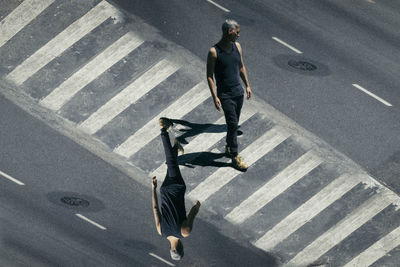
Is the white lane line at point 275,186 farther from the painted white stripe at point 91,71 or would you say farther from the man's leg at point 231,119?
the painted white stripe at point 91,71

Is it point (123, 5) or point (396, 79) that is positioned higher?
point (123, 5)

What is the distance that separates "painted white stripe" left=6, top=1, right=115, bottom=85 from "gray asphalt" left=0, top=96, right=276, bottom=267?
3.31 feet

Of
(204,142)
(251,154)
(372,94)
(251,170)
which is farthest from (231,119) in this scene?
(372,94)

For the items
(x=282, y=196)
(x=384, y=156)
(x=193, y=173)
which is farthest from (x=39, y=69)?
(x=384, y=156)

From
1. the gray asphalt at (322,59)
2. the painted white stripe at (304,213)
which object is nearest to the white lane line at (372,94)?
the gray asphalt at (322,59)

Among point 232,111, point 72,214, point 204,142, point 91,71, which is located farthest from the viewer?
point 91,71

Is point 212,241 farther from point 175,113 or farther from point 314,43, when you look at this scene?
point 314,43

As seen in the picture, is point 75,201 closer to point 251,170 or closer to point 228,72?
point 251,170


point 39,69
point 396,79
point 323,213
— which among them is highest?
point 39,69

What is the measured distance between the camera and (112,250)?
106ft

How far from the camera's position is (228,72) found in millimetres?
24344

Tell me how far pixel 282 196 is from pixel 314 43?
4461mm

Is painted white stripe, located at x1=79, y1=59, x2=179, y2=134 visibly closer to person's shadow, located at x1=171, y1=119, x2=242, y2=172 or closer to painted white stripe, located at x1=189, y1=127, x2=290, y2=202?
person's shadow, located at x1=171, y1=119, x2=242, y2=172

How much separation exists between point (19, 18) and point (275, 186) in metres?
8.71
